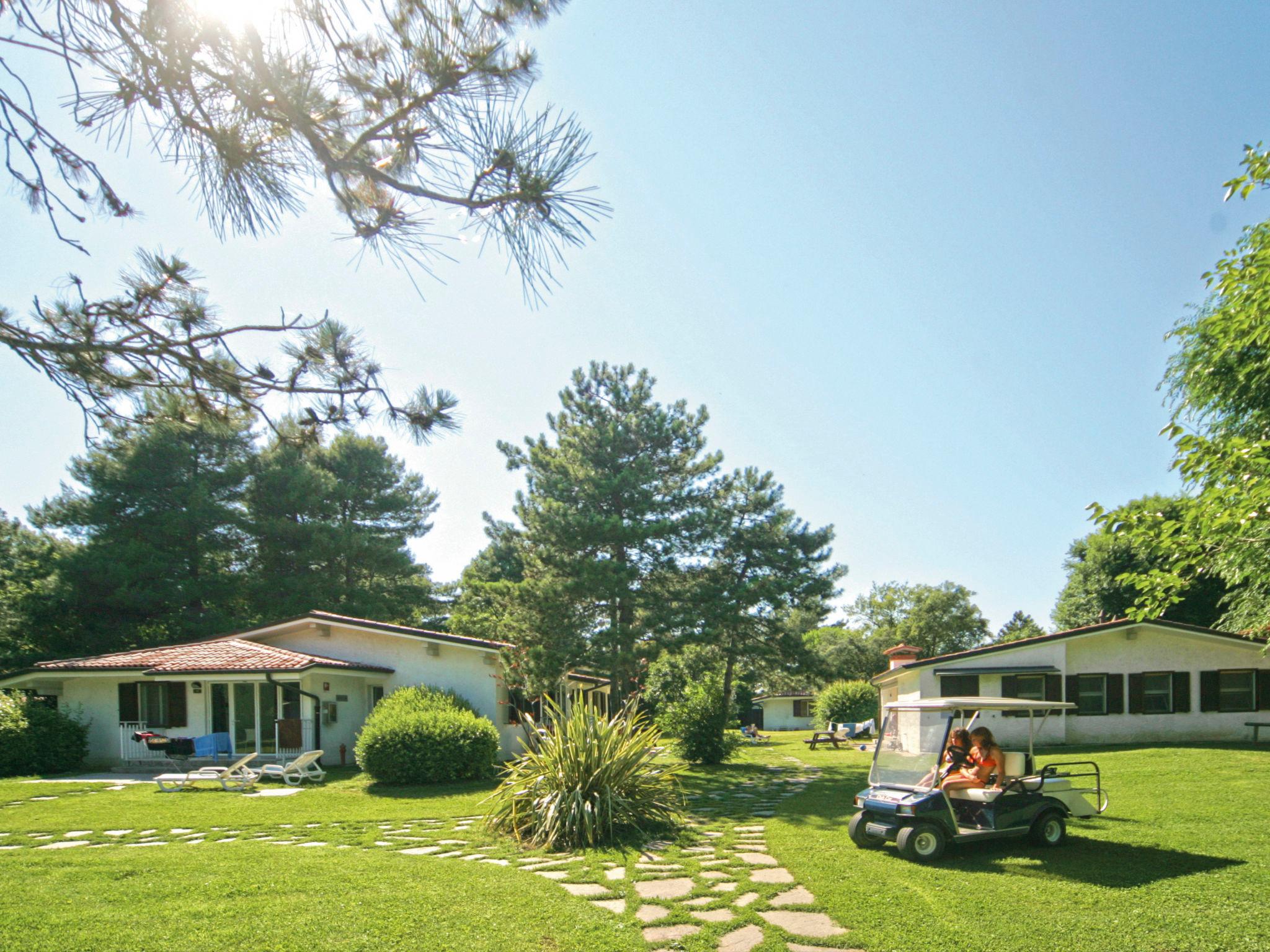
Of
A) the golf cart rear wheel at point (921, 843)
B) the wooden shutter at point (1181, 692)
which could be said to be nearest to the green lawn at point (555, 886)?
the golf cart rear wheel at point (921, 843)

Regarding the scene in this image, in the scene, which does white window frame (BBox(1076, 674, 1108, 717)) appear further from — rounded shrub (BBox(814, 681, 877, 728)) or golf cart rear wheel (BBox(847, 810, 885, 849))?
golf cart rear wheel (BBox(847, 810, 885, 849))

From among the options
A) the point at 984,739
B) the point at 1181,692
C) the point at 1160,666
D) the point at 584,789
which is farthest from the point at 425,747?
the point at 1181,692

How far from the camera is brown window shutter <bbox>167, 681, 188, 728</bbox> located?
2131cm

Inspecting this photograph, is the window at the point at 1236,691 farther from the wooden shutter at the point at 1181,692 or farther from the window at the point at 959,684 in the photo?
the window at the point at 959,684

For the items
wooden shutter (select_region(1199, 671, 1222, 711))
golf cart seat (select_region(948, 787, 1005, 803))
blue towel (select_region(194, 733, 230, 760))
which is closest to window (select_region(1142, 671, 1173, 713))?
wooden shutter (select_region(1199, 671, 1222, 711))

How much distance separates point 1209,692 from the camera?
72.8ft

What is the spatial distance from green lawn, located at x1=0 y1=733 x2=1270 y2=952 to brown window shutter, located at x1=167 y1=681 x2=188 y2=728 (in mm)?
9451

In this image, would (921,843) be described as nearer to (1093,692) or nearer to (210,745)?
(210,745)

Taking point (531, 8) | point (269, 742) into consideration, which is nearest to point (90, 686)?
point (269, 742)

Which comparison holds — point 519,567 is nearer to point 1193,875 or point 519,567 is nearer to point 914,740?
point 914,740

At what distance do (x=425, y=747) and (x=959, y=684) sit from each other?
1470cm

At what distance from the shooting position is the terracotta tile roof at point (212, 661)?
1956cm

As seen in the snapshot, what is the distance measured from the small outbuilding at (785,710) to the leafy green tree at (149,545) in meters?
31.6

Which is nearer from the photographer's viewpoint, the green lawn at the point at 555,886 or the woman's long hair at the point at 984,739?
the green lawn at the point at 555,886
